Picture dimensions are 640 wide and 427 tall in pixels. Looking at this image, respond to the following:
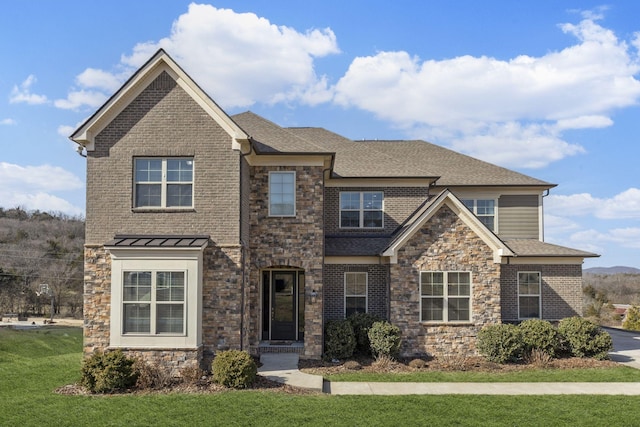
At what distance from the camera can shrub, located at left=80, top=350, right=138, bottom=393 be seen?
443 inches

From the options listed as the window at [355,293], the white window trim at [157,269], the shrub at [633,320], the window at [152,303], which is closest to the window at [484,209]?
the window at [355,293]

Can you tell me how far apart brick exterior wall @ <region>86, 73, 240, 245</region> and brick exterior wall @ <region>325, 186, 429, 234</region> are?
5.78 metres

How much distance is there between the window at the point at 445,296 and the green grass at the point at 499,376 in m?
2.18

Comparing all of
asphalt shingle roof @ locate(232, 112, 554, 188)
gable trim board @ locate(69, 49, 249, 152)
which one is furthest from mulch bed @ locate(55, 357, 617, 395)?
gable trim board @ locate(69, 49, 249, 152)

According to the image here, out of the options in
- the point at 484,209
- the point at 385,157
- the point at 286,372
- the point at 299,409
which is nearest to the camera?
the point at 299,409

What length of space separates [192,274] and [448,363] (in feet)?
26.8

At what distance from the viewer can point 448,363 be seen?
48.2 feet

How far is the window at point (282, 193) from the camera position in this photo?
15.3 metres

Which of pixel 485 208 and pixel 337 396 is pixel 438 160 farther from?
→ pixel 337 396

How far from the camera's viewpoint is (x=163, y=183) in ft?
Result: 44.2

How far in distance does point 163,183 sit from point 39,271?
121 ft

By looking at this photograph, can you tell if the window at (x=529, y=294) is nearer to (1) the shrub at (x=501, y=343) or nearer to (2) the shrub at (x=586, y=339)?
(2) the shrub at (x=586, y=339)

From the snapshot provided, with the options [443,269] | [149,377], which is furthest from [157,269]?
[443,269]

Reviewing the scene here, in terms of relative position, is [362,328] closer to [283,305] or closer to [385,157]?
[283,305]
